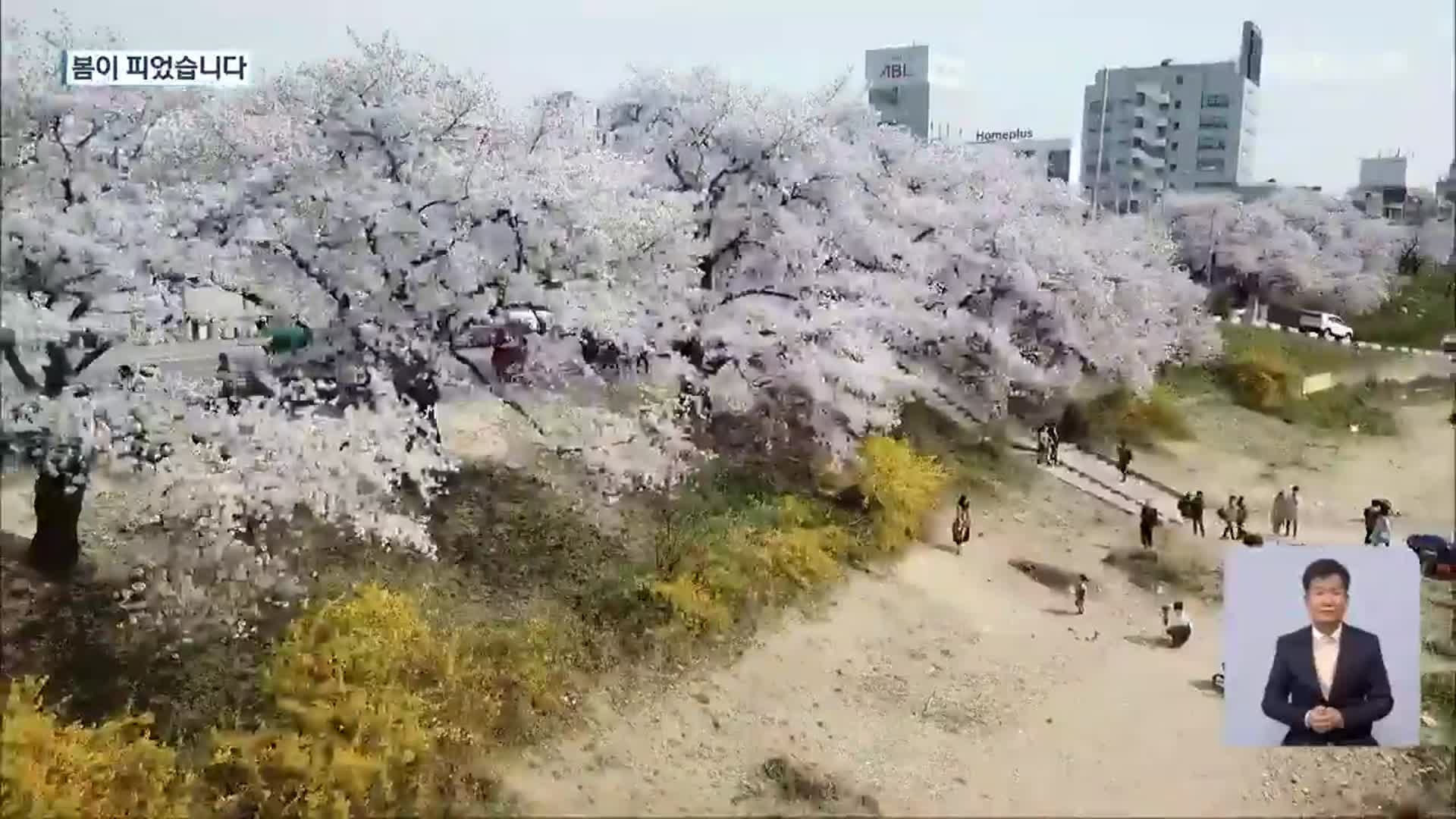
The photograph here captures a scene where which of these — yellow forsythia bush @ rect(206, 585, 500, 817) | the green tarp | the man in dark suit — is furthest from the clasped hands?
the green tarp

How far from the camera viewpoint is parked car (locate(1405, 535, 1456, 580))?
2738 mm

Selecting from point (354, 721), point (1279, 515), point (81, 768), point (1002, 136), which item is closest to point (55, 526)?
point (81, 768)

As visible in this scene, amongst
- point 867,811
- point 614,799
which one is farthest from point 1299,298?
point 614,799

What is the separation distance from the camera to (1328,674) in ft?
8.67

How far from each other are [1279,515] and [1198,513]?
0.19 metres

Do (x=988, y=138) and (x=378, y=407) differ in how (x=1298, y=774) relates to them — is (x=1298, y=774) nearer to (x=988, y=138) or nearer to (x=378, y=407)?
(x=988, y=138)

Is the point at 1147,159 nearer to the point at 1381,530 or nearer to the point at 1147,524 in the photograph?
the point at 1147,524

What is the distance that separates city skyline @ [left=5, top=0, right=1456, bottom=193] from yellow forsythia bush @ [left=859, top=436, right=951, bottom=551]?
0.80 m

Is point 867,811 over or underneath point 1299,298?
underneath

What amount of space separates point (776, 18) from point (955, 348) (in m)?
0.92

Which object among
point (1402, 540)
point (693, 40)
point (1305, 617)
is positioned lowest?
point (1305, 617)

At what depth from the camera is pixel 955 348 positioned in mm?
2742

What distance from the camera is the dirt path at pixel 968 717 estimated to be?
2389 mm

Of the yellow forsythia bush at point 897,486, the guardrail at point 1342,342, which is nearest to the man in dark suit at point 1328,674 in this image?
the guardrail at point 1342,342
